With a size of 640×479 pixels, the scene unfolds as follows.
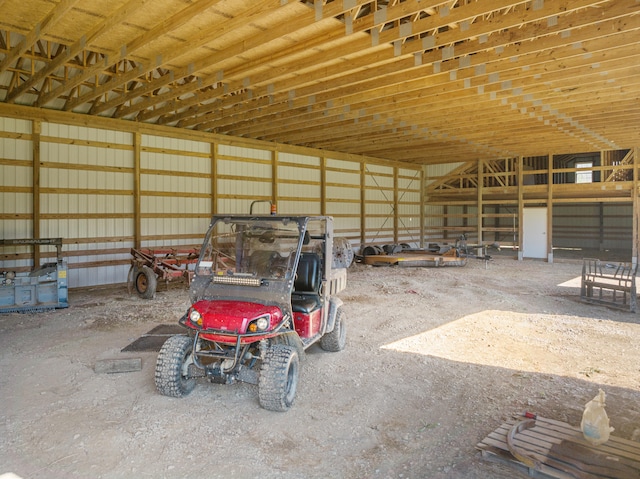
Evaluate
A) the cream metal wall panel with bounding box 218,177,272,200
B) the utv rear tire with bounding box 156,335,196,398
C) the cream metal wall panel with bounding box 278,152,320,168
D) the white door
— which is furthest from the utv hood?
the white door

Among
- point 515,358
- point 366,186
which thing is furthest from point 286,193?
point 515,358

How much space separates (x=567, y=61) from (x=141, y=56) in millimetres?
6689

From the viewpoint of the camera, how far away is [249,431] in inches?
137

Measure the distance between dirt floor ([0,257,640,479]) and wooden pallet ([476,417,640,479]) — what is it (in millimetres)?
117

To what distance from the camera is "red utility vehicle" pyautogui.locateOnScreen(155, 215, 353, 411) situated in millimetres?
3721

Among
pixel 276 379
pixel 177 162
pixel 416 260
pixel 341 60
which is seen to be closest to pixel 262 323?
pixel 276 379

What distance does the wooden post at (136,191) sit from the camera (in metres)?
10.6

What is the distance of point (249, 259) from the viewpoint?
4.55 metres

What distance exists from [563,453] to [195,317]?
3003mm

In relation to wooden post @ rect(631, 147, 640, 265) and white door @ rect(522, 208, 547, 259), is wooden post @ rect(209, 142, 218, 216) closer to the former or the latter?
white door @ rect(522, 208, 547, 259)

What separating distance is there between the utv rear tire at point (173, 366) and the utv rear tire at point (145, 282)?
203 inches

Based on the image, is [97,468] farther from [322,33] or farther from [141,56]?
[141,56]

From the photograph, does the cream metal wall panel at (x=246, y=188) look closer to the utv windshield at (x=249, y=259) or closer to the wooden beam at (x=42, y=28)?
the wooden beam at (x=42, y=28)

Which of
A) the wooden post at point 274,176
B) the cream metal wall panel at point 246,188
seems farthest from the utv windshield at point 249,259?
the wooden post at point 274,176
